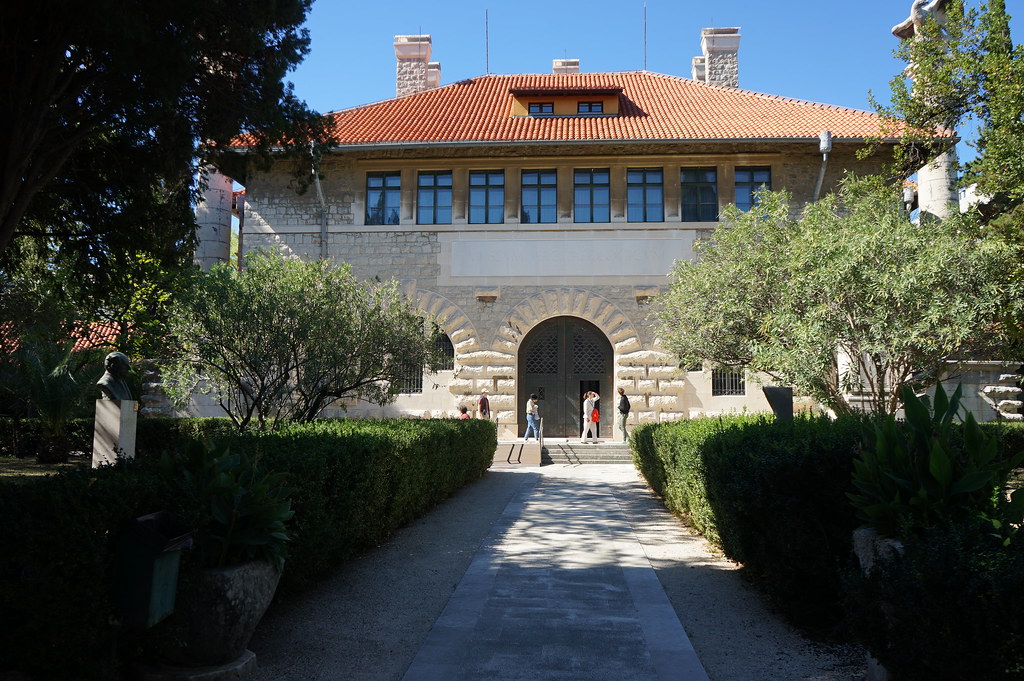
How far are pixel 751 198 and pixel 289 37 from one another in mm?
15821

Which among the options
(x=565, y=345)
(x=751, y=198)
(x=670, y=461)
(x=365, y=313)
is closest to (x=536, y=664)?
(x=670, y=461)

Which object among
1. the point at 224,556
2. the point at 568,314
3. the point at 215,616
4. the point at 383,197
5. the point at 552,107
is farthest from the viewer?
the point at 552,107

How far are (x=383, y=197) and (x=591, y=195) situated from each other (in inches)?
240

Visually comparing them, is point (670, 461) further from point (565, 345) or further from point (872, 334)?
point (565, 345)

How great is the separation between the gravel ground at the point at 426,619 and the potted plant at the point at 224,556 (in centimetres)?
39

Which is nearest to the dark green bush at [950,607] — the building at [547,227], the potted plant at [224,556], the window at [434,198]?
the potted plant at [224,556]

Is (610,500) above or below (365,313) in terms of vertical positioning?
below

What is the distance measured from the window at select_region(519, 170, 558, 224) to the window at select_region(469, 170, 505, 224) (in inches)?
25.4

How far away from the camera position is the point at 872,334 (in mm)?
12078

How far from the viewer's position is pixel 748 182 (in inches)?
838

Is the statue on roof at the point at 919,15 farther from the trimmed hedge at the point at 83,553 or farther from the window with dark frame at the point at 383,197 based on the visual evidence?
the trimmed hedge at the point at 83,553

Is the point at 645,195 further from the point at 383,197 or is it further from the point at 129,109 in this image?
the point at 129,109

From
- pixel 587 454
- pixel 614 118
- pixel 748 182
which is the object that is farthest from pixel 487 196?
pixel 587 454

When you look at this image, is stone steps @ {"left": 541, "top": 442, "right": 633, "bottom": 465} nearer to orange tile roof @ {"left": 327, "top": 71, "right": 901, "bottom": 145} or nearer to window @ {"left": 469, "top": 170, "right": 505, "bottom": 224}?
window @ {"left": 469, "top": 170, "right": 505, "bottom": 224}
